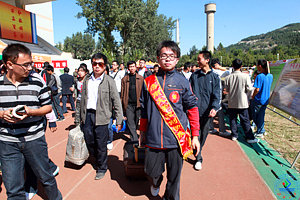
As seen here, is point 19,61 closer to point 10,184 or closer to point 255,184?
point 10,184

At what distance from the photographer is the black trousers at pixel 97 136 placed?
3287mm

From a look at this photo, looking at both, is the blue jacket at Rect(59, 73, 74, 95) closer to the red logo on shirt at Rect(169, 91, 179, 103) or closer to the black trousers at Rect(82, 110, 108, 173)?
the black trousers at Rect(82, 110, 108, 173)

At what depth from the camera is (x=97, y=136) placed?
10.8ft

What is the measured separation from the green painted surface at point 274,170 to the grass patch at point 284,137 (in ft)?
0.59

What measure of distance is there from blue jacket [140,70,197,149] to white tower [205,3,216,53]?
7543 cm

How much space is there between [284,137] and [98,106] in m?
5.11

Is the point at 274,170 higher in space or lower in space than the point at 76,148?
lower

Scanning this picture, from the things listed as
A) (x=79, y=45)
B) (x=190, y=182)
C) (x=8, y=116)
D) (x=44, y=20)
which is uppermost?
(x=79, y=45)

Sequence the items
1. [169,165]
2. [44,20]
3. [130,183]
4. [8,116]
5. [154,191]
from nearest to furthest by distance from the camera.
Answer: [8,116] → [169,165] → [154,191] → [130,183] → [44,20]

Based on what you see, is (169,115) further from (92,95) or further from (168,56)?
(92,95)

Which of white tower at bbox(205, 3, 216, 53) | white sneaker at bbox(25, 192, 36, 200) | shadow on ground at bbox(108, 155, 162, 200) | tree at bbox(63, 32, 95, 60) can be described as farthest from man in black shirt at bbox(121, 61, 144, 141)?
tree at bbox(63, 32, 95, 60)

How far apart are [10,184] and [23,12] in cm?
2176

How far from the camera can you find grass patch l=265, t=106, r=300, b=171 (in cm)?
435

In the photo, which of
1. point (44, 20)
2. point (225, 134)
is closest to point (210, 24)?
point (44, 20)
